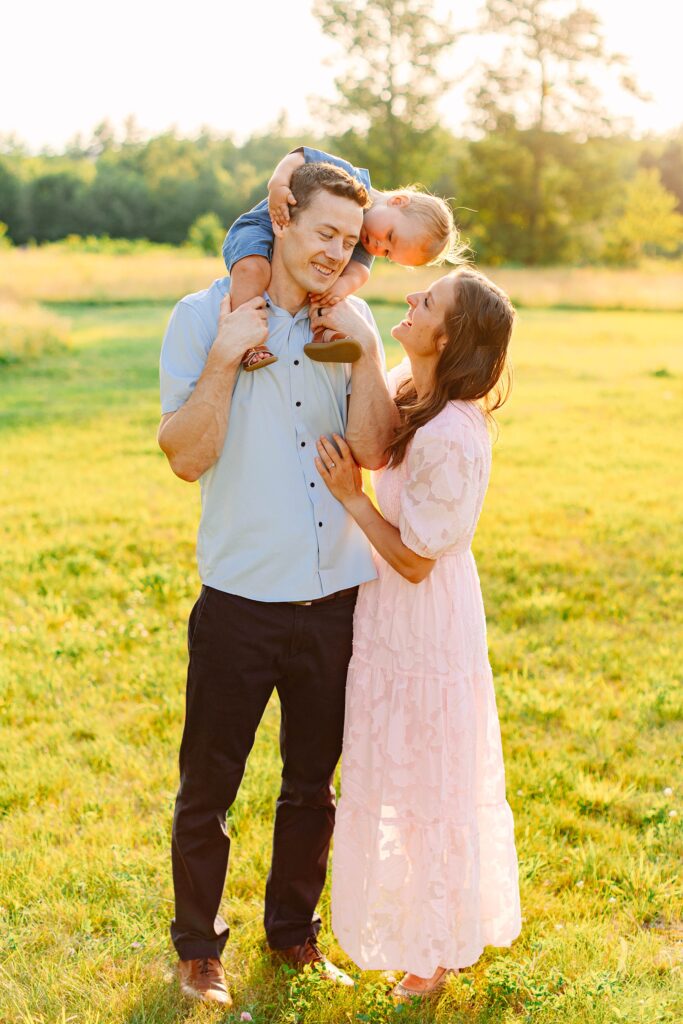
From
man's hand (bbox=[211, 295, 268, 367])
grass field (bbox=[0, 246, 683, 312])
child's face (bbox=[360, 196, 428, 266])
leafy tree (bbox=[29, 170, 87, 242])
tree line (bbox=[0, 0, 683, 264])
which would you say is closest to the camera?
man's hand (bbox=[211, 295, 268, 367])

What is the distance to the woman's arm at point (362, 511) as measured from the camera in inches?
104

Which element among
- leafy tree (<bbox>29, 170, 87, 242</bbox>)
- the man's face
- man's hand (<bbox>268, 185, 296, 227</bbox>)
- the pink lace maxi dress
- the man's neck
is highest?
leafy tree (<bbox>29, 170, 87, 242</bbox>)

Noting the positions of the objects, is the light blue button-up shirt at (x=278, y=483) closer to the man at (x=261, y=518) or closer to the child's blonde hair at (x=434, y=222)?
the man at (x=261, y=518)

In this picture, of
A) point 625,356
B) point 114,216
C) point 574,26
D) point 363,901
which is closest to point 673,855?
point 363,901

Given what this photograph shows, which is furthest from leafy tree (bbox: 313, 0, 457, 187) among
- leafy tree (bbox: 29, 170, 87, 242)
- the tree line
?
leafy tree (bbox: 29, 170, 87, 242)

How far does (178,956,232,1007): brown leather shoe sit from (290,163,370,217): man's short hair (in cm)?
217

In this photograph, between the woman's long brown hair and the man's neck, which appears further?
the man's neck

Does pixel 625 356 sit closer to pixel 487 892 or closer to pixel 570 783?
pixel 570 783

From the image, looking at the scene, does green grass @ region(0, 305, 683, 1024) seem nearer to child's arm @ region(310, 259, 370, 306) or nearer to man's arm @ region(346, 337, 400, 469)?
man's arm @ region(346, 337, 400, 469)

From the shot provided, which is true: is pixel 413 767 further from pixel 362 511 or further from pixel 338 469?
pixel 338 469

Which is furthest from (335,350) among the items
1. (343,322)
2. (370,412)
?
(370,412)

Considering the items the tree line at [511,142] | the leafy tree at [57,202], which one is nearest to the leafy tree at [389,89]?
the tree line at [511,142]

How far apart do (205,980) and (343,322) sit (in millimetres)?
1937

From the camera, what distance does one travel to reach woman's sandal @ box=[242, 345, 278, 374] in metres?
2.53
